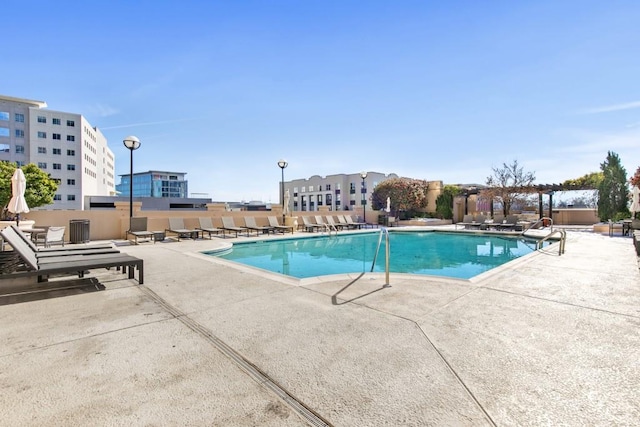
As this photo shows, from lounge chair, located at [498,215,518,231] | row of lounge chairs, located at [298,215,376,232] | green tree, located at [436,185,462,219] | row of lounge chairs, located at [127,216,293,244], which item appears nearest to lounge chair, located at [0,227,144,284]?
row of lounge chairs, located at [127,216,293,244]

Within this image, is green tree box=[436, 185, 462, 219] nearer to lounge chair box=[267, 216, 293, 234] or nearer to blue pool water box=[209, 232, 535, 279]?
blue pool water box=[209, 232, 535, 279]

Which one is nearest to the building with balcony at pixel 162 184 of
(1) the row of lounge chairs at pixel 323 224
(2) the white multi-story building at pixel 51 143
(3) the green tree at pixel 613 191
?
(2) the white multi-story building at pixel 51 143

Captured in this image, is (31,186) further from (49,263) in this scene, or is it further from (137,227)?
(49,263)

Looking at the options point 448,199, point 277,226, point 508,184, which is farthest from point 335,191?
point 277,226

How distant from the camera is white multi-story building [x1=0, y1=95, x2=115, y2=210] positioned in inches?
1929

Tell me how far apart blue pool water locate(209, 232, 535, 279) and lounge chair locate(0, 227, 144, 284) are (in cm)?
369

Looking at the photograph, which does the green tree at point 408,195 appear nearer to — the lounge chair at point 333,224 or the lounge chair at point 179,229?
the lounge chair at point 333,224

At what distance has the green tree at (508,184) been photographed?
76.5 feet

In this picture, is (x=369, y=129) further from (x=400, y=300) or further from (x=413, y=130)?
(x=400, y=300)

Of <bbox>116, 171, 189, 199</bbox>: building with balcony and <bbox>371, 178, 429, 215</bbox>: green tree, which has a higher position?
<bbox>116, 171, 189, 199</bbox>: building with balcony

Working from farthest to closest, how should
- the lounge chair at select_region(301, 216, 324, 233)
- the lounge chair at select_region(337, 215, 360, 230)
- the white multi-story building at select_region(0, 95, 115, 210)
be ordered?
the white multi-story building at select_region(0, 95, 115, 210)
the lounge chair at select_region(337, 215, 360, 230)
the lounge chair at select_region(301, 216, 324, 233)

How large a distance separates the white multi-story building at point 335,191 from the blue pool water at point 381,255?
157ft

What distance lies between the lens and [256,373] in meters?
2.22

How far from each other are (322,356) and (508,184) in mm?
26881
